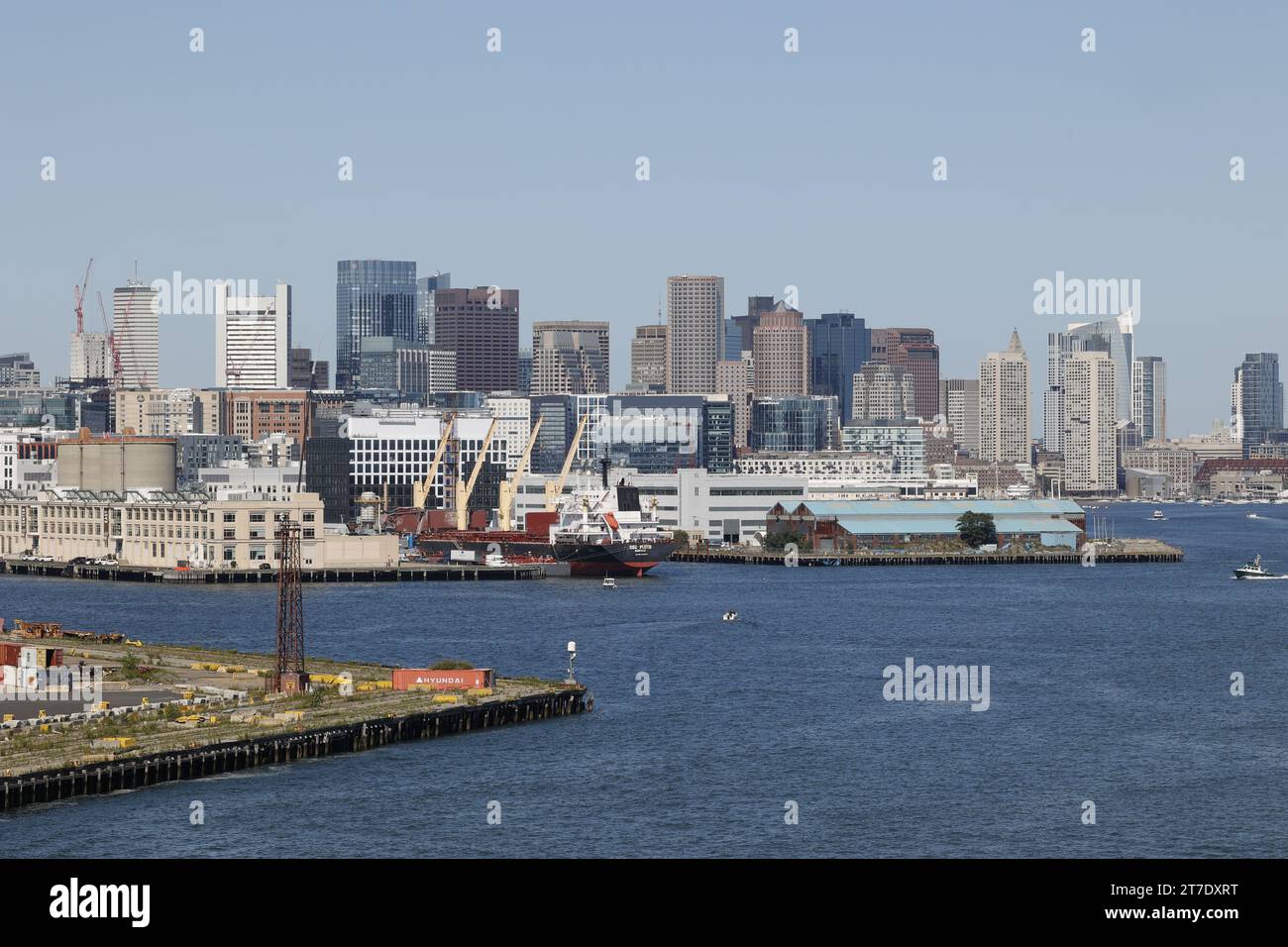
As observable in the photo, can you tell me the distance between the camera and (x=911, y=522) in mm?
129000

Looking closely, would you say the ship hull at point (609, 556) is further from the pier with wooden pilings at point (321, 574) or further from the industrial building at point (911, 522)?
the industrial building at point (911, 522)

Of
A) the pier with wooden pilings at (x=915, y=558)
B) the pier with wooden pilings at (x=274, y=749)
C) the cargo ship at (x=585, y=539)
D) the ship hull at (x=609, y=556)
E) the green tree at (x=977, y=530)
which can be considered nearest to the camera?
the pier with wooden pilings at (x=274, y=749)

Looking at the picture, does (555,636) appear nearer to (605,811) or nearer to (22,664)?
Answer: (22,664)

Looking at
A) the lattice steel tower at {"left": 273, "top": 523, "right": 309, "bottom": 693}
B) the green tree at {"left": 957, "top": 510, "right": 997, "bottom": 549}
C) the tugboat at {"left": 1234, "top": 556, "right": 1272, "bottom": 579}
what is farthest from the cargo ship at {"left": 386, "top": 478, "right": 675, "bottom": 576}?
the lattice steel tower at {"left": 273, "top": 523, "right": 309, "bottom": 693}

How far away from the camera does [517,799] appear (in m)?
35.0

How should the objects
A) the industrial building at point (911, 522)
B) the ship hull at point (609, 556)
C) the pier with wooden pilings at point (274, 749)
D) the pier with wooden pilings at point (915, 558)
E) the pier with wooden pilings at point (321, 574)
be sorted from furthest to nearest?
the industrial building at point (911, 522), the pier with wooden pilings at point (915, 558), the ship hull at point (609, 556), the pier with wooden pilings at point (321, 574), the pier with wooden pilings at point (274, 749)

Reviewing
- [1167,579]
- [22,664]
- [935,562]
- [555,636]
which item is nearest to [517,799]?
[22,664]

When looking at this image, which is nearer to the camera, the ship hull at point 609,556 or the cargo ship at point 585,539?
the ship hull at point 609,556

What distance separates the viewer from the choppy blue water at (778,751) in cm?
3178

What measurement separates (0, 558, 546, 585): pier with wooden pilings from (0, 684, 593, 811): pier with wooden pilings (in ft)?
184

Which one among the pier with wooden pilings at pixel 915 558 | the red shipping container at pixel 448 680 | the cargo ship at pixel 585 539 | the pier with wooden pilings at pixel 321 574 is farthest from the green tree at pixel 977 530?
the red shipping container at pixel 448 680

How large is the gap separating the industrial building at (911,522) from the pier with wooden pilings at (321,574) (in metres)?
24.2

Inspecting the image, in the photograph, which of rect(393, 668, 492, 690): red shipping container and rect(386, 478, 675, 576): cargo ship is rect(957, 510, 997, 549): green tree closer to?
rect(386, 478, 675, 576): cargo ship

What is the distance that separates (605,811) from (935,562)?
88188mm
